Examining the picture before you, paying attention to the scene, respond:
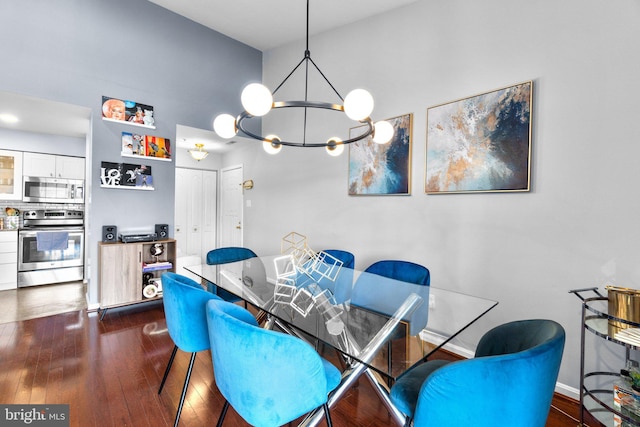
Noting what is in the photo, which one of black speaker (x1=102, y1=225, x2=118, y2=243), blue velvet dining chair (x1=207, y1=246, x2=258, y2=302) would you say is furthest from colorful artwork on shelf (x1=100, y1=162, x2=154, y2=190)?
blue velvet dining chair (x1=207, y1=246, x2=258, y2=302)

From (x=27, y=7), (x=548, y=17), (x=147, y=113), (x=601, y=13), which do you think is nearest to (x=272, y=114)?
(x=147, y=113)

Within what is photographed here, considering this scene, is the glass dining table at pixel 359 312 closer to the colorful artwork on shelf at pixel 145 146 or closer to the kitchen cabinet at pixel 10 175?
the colorful artwork on shelf at pixel 145 146

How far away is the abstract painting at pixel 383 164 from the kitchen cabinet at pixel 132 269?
8.09 ft

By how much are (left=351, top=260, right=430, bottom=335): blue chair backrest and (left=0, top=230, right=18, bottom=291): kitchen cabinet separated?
4.99 metres

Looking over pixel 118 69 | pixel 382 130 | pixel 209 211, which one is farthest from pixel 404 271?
pixel 209 211

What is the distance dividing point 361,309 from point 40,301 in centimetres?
433

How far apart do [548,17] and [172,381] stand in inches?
148

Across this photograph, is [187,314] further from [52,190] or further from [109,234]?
[52,190]

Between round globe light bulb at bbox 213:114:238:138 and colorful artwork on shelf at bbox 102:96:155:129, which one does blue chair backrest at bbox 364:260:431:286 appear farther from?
colorful artwork on shelf at bbox 102:96:155:129

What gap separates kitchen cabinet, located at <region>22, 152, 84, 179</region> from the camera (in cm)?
442

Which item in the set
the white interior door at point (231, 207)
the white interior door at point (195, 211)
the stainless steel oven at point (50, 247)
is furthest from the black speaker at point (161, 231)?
the white interior door at point (195, 211)

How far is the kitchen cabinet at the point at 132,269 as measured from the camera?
10.6ft

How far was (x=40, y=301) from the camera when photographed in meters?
3.74

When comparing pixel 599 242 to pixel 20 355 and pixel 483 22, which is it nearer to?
pixel 483 22
